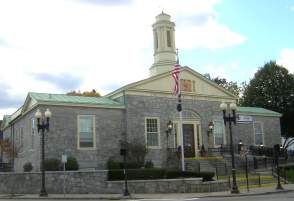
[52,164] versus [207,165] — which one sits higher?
[52,164]

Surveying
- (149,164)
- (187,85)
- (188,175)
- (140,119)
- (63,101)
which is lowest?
(188,175)

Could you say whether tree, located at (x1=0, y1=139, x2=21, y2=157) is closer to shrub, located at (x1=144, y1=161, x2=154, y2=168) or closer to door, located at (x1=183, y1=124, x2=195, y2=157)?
shrub, located at (x1=144, y1=161, x2=154, y2=168)

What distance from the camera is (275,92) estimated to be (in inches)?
2237

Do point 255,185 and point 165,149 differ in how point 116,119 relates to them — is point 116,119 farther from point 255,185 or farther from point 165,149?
point 255,185

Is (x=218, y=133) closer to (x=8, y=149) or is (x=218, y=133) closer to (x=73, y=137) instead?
(x=73, y=137)

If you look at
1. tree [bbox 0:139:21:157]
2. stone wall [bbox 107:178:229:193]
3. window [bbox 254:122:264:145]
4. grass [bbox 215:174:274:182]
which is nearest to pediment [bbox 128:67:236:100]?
window [bbox 254:122:264:145]

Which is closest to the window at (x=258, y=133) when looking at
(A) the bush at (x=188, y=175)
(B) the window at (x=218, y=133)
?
(B) the window at (x=218, y=133)

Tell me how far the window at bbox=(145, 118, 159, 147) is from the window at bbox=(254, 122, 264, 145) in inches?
476

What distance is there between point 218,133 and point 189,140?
334 centimetres

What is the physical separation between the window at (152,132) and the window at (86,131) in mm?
4631

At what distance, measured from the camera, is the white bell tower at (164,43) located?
4459 centimetres

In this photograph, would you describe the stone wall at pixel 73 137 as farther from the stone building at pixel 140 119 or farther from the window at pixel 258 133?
the window at pixel 258 133

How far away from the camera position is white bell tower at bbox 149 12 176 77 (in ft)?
146

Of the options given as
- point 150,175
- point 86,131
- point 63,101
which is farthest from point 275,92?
point 150,175
